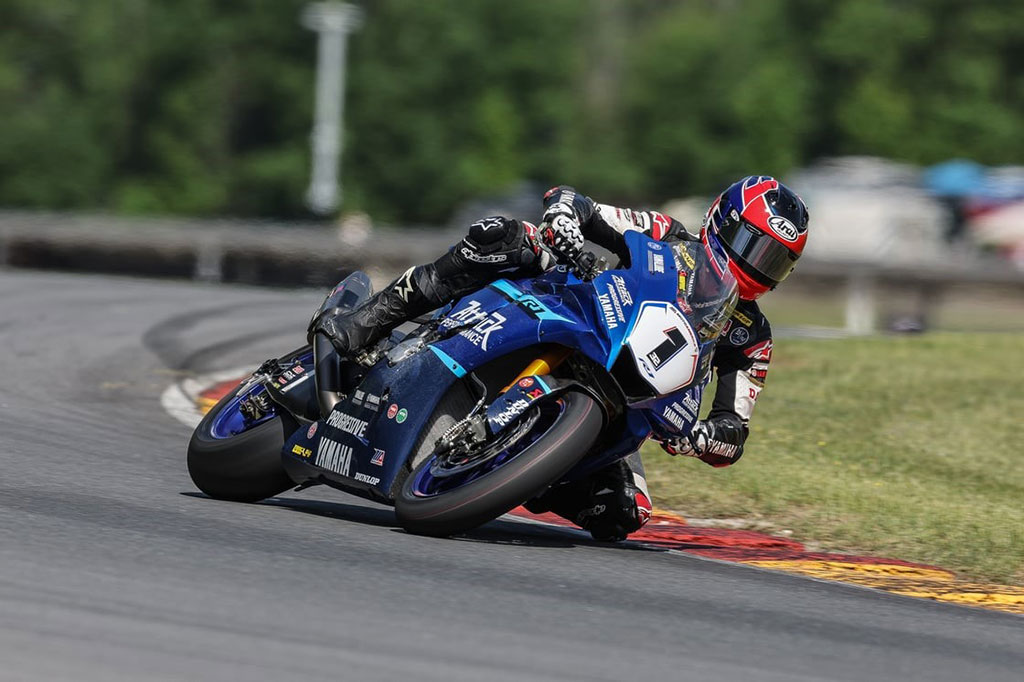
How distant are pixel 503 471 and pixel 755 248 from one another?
157 centimetres

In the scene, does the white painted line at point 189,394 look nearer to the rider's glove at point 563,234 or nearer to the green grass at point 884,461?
the green grass at point 884,461

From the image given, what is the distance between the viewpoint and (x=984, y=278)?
23.8 metres

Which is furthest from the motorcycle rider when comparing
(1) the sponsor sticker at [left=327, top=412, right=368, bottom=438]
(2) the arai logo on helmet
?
(1) the sponsor sticker at [left=327, top=412, right=368, bottom=438]

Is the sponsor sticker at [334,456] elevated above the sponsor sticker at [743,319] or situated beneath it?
situated beneath

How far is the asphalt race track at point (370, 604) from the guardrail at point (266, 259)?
49.1 ft

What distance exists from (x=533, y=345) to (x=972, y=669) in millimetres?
2181

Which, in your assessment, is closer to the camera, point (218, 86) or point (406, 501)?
point (406, 501)

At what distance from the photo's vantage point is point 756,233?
22.3 feet

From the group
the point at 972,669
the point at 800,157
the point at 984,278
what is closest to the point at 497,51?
the point at 800,157

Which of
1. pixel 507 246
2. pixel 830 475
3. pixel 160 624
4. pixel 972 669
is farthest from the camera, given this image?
pixel 830 475

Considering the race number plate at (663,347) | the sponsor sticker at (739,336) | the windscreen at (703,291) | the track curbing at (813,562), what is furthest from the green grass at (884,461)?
the race number plate at (663,347)

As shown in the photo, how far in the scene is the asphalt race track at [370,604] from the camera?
438cm

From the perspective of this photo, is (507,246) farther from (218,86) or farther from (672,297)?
(218,86)

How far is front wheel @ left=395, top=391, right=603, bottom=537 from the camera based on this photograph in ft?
19.7
